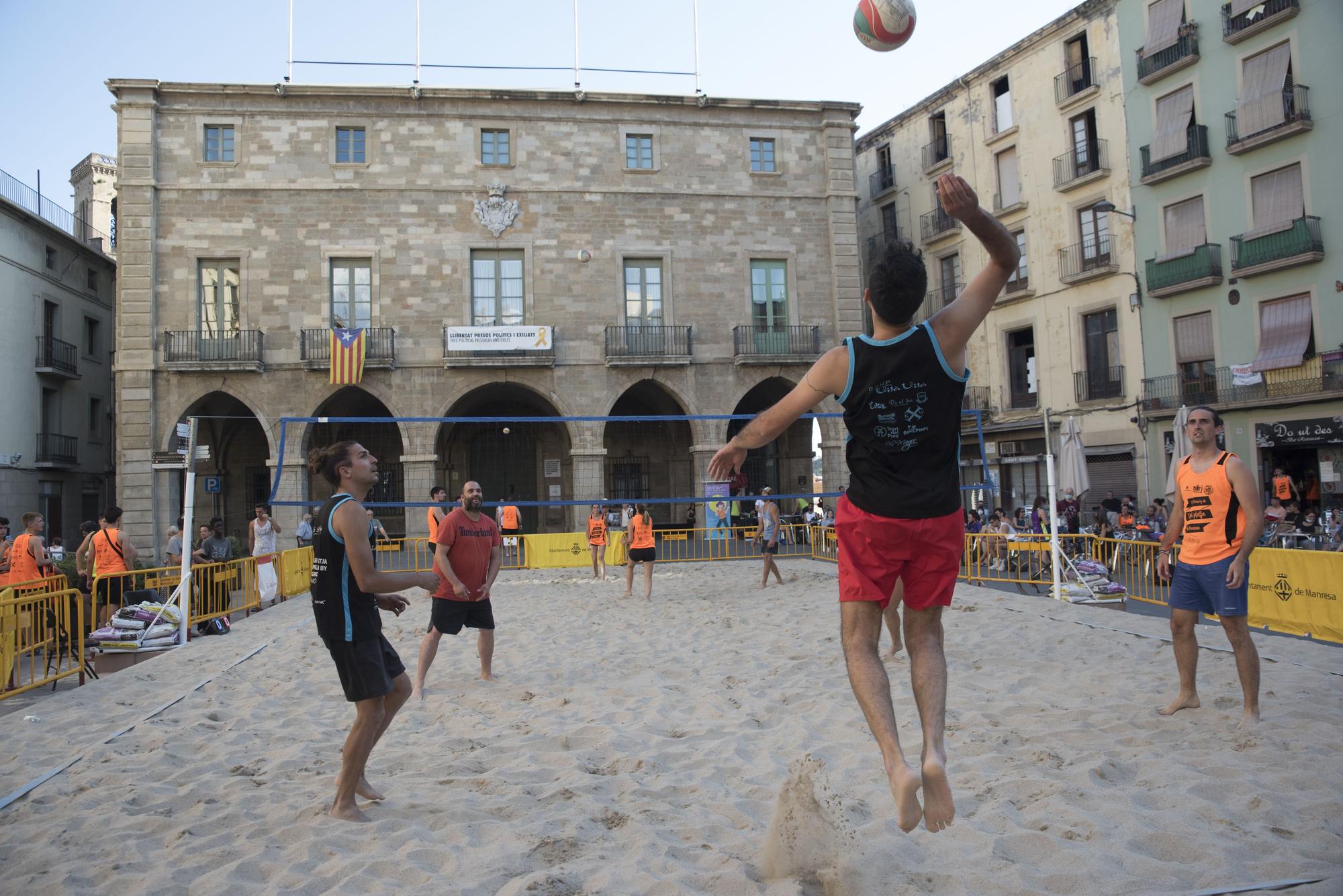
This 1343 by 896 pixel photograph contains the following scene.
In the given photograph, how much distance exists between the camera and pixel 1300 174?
2044 cm

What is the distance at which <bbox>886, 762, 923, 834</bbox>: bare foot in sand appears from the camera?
2.69 meters

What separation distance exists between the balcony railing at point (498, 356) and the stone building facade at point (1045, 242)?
10.3 metres

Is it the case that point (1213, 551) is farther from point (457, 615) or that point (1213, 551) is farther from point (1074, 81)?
point (1074, 81)

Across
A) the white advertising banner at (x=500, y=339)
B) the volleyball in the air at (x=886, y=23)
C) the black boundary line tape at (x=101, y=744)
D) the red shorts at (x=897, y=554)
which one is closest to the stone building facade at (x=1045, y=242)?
the white advertising banner at (x=500, y=339)

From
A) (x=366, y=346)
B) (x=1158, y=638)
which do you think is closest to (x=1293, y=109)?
(x=1158, y=638)

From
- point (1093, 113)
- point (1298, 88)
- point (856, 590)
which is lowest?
point (856, 590)

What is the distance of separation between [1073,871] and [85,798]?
4367 millimetres

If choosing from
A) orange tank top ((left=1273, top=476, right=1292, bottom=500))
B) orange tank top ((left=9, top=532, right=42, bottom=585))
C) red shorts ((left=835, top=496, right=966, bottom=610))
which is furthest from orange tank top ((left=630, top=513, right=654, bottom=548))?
orange tank top ((left=1273, top=476, right=1292, bottom=500))

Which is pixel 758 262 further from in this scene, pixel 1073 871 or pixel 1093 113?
pixel 1073 871

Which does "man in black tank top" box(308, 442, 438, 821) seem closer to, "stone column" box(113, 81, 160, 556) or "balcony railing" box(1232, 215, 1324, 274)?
"stone column" box(113, 81, 160, 556)

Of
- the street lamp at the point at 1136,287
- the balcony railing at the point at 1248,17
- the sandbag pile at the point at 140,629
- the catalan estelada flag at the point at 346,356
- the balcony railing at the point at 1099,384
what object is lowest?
the sandbag pile at the point at 140,629

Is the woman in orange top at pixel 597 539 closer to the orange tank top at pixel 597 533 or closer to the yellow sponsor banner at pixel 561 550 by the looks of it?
the orange tank top at pixel 597 533

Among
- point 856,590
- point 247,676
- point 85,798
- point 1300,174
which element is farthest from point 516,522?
point 1300,174

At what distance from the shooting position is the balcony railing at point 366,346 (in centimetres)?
2327
